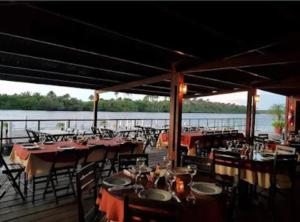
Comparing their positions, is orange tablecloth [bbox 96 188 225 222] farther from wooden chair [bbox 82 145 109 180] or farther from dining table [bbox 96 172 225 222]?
wooden chair [bbox 82 145 109 180]

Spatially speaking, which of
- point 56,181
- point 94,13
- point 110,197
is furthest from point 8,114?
point 110,197

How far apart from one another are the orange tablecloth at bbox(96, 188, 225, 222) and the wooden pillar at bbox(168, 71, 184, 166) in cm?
392

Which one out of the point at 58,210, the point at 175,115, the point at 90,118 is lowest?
the point at 58,210

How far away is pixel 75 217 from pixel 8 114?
7368 mm

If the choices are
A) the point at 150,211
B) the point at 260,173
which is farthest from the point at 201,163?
the point at 150,211

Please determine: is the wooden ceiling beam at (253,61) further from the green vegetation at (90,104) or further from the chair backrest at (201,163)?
the green vegetation at (90,104)

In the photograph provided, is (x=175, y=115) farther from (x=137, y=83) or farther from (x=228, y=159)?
A: (x=137, y=83)

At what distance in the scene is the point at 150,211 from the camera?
1.74 meters

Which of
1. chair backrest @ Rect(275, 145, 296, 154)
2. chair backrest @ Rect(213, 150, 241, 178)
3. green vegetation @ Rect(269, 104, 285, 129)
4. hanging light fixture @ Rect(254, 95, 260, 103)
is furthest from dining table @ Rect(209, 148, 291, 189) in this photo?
green vegetation @ Rect(269, 104, 285, 129)

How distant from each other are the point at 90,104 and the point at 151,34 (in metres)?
11.0

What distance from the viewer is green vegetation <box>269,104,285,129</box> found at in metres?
15.2

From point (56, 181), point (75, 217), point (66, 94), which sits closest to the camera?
point (75, 217)

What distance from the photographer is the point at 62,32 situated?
452 centimetres

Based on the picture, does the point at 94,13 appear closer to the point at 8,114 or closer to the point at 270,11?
the point at 270,11
